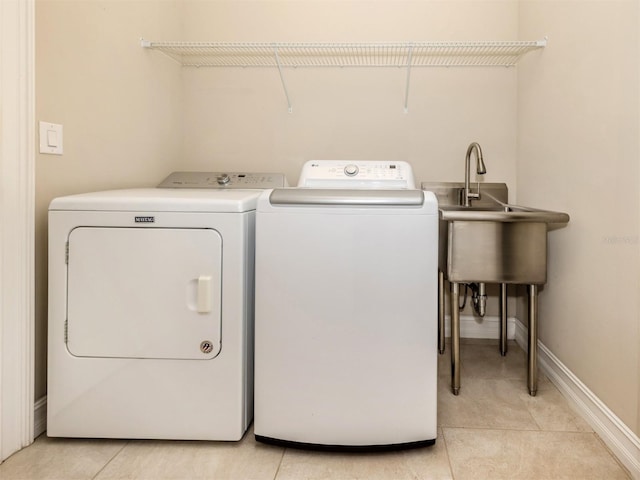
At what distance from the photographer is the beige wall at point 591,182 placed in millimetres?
1454

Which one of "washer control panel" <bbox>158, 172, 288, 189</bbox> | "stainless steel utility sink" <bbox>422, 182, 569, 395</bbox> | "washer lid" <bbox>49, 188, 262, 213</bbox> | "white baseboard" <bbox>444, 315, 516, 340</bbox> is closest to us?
"washer lid" <bbox>49, 188, 262, 213</bbox>

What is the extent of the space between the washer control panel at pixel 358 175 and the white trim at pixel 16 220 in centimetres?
105

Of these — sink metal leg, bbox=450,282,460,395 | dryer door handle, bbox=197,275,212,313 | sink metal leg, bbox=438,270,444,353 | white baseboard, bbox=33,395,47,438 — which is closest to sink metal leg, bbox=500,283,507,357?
sink metal leg, bbox=438,270,444,353

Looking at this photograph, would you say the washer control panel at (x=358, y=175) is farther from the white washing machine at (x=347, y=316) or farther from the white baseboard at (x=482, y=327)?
the white baseboard at (x=482, y=327)

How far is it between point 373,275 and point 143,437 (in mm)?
934

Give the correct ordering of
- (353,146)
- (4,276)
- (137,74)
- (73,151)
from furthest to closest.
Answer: (353,146) < (137,74) < (73,151) < (4,276)

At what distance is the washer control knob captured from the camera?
6.63 ft

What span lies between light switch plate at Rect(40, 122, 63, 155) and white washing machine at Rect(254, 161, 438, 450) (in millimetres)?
759

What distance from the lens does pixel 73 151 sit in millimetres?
1726

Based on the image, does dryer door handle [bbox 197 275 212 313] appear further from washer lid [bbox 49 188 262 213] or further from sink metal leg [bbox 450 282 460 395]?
sink metal leg [bbox 450 282 460 395]

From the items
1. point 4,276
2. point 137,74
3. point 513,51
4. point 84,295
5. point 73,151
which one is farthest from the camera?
point 513,51

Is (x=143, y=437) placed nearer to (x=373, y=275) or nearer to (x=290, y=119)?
(x=373, y=275)

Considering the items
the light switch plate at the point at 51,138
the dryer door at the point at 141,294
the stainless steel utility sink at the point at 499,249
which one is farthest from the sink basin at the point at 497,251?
the light switch plate at the point at 51,138

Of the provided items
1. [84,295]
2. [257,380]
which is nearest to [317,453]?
[257,380]
